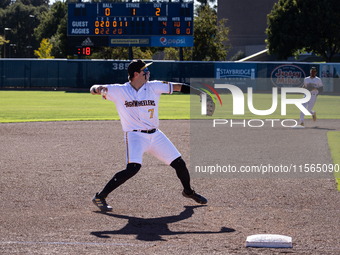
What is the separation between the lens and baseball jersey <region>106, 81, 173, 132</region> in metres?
6.09

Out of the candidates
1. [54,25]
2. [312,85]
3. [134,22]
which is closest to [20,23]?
[54,25]

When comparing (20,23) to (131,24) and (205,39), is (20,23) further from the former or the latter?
(131,24)

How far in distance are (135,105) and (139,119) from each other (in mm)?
203

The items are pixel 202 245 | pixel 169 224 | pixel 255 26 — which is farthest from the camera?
pixel 255 26

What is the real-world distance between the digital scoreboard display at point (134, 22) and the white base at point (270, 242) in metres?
34.2

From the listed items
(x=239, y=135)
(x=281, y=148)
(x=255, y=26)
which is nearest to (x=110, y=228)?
(x=281, y=148)

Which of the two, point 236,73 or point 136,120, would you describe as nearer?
point 136,120

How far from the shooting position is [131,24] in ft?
123

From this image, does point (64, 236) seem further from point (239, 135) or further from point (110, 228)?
point (239, 135)

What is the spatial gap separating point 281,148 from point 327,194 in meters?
4.57

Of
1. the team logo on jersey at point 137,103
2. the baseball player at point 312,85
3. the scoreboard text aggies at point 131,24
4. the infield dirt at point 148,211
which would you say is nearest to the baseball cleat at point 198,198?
the infield dirt at point 148,211

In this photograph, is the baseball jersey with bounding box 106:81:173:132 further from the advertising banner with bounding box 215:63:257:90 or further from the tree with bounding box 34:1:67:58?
the tree with bounding box 34:1:67:58

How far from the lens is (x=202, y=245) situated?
4.67 meters

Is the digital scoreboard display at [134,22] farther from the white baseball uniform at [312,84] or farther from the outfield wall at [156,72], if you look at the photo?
the white baseball uniform at [312,84]
